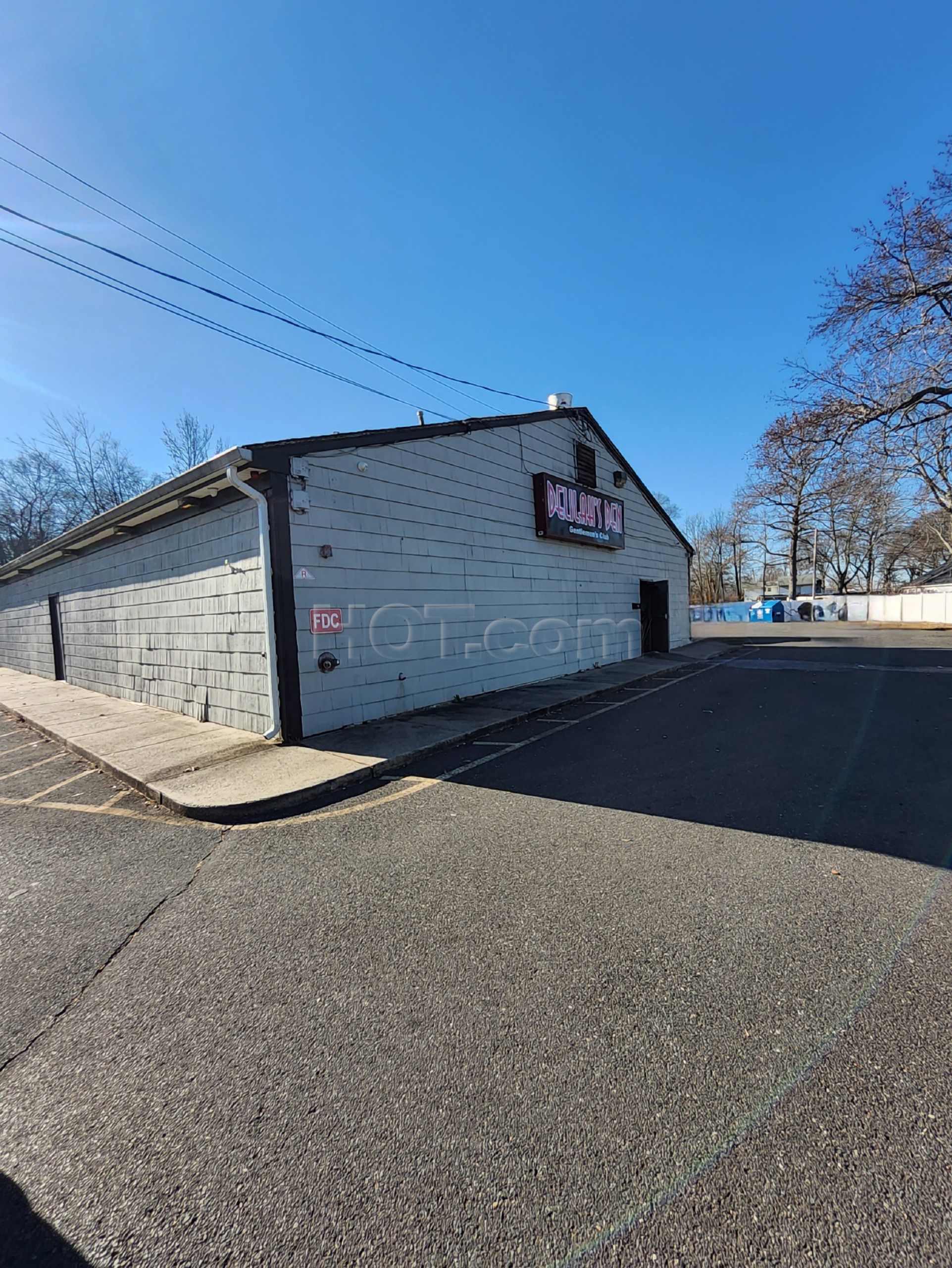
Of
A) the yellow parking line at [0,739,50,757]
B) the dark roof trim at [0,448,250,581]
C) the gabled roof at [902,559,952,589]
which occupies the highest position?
the dark roof trim at [0,448,250,581]

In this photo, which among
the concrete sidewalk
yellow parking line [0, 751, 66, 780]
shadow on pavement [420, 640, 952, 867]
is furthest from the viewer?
yellow parking line [0, 751, 66, 780]

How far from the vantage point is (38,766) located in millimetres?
6383

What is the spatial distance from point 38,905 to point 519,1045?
9.92ft

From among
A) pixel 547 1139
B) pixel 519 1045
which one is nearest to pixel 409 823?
pixel 519 1045

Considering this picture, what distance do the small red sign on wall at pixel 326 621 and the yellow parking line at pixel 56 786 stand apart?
2883 millimetres

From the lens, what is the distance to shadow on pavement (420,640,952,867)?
152 inches

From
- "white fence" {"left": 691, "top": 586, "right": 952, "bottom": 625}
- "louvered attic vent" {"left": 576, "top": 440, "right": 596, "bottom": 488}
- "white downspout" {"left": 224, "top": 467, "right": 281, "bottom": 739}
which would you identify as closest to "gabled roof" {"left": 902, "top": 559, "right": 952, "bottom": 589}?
"white fence" {"left": 691, "top": 586, "right": 952, "bottom": 625}

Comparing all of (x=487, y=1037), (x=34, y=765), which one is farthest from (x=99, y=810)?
(x=487, y=1037)

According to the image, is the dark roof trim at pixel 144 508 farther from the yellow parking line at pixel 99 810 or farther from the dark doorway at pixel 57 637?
the yellow parking line at pixel 99 810

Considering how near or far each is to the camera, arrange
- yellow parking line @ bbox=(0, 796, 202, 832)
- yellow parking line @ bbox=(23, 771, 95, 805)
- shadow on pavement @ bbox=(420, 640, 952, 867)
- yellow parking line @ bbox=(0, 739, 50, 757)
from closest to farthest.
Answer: shadow on pavement @ bbox=(420, 640, 952, 867) < yellow parking line @ bbox=(0, 796, 202, 832) < yellow parking line @ bbox=(23, 771, 95, 805) < yellow parking line @ bbox=(0, 739, 50, 757)

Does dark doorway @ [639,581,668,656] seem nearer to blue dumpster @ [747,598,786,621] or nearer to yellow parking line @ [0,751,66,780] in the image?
yellow parking line @ [0,751,66,780]

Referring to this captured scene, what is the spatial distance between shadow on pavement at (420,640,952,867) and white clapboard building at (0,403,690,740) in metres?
2.37

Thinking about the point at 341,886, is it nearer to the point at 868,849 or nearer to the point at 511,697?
the point at 868,849

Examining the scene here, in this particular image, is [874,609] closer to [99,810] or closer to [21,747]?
[99,810]
